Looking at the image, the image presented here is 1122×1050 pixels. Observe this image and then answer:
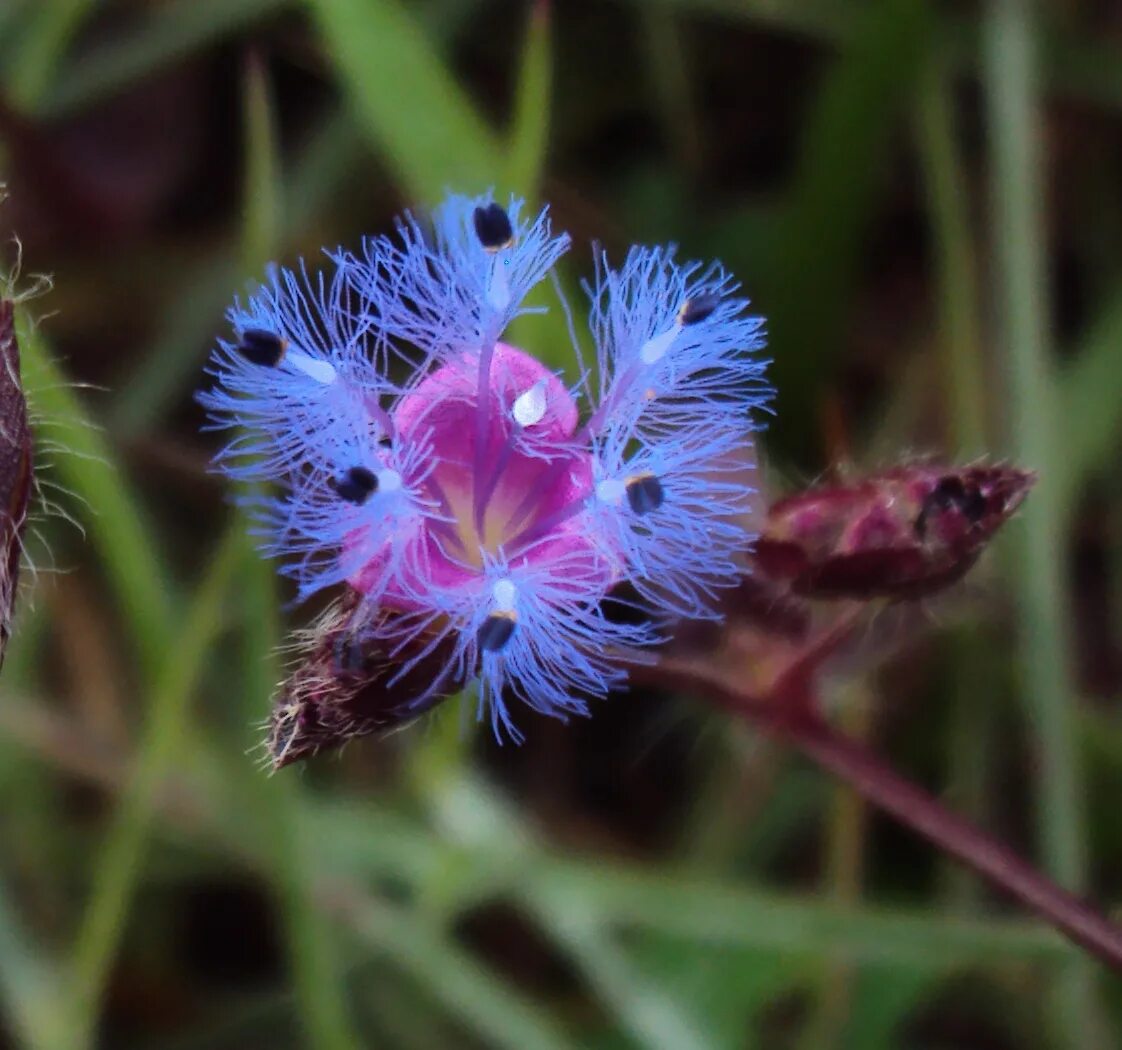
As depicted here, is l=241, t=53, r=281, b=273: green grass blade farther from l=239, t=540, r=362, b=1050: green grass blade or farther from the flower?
the flower

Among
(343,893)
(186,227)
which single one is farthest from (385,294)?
(186,227)

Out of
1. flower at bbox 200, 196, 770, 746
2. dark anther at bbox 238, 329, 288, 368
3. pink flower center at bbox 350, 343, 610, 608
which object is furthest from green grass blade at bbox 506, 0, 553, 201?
dark anther at bbox 238, 329, 288, 368

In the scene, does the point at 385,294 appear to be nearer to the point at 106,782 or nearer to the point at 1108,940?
the point at 1108,940

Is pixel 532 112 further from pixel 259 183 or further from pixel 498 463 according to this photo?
pixel 498 463

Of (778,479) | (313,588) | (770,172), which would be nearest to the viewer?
(313,588)

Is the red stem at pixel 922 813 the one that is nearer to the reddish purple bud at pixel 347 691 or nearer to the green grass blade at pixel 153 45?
the reddish purple bud at pixel 347 691

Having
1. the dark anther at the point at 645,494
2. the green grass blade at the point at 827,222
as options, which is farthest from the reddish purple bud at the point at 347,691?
the green grass blade at the point at 827,222

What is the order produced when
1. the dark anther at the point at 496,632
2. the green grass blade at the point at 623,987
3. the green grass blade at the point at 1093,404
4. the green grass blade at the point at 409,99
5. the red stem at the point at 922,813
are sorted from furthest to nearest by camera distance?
the green grass blade at the point at 1093,404
the green grass blade at the point at 623,987
the green grass blade at the point at 409,99
the red stem at the point at 922,813
the dark anther at the point at 496,632
